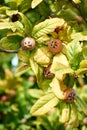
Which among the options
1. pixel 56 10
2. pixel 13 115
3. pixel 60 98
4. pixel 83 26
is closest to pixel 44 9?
pixel 56 10

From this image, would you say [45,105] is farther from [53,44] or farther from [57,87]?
[53,44]

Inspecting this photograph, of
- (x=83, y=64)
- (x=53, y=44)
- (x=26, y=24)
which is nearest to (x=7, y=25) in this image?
(x=26, y=24)

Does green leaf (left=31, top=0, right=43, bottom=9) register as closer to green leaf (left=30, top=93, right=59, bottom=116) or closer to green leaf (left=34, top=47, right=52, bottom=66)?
green leaf (left=34, top=47, right=52, bottom=66)

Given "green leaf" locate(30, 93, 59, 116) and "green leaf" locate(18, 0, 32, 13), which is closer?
"green leaf" locate(30, 93, 59, 116)

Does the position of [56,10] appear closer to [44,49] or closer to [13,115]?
[44,49]

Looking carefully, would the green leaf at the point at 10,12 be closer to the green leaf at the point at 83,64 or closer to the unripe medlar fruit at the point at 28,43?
the unripe medlar fruit at the point at 28,43

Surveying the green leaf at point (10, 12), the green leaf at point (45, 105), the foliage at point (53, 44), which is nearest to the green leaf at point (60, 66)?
the foliage at point (53, 44)

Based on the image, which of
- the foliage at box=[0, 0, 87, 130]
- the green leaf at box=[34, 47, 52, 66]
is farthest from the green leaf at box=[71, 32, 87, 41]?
the green leaf at box=[34, 47, 52, 66]
